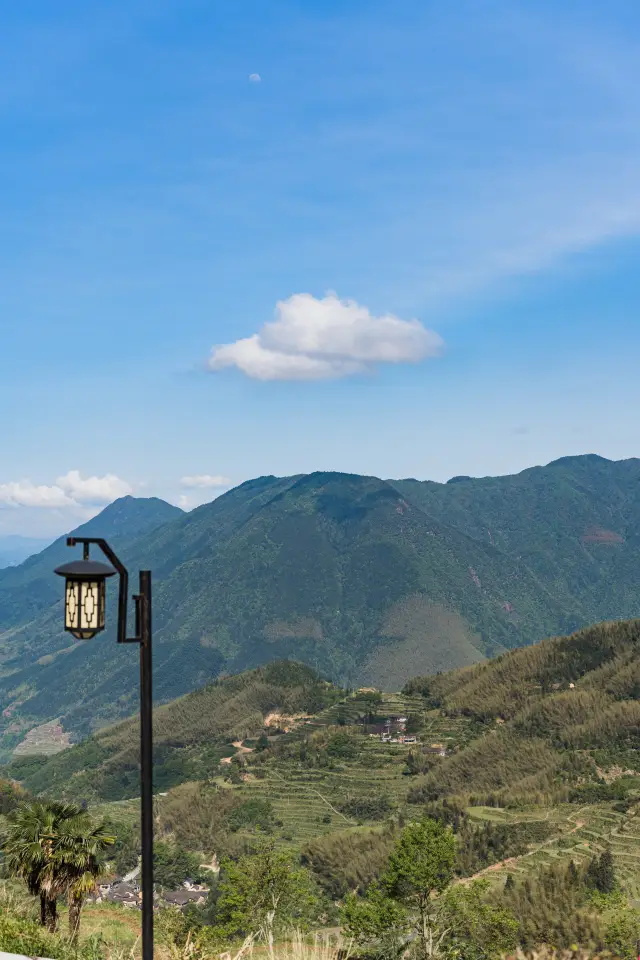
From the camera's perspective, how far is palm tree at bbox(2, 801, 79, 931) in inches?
822

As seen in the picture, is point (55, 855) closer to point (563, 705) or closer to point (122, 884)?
point (122, 884)

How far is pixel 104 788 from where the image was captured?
577 ft

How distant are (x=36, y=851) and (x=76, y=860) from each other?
3.45 ft

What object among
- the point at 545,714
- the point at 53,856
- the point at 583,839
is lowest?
the point at 583,839

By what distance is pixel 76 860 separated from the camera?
21.0 metres

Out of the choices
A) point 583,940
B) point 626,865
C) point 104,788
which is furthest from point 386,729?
point 583,940

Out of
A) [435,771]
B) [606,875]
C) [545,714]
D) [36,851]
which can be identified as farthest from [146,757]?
[545,714]

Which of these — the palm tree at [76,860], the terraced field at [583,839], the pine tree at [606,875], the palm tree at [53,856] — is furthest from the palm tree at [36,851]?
the terraced field at [583,839]

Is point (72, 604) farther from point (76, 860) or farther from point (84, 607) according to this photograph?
point (76, 860)

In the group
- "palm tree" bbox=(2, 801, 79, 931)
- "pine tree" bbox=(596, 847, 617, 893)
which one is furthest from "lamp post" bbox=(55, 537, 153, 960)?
"pine tree" bbox=(596, 847, 617, 893)

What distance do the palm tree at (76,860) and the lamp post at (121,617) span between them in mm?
12287

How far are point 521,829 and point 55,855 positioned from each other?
3077 inches

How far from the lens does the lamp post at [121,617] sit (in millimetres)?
9625

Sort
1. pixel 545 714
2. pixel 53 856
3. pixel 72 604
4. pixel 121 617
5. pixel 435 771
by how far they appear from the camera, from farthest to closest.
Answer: pixel 545 714 → pixel 435 771 → pixel 53 856 → pixel 72 604 → pixel 121 617
